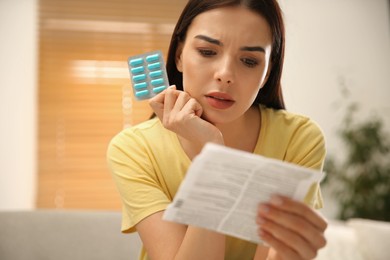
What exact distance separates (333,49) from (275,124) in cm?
306

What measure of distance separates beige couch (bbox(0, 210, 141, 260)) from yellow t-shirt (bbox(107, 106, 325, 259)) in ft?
3.26

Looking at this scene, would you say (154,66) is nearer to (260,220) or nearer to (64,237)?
(260,220)

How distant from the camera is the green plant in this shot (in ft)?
13.1

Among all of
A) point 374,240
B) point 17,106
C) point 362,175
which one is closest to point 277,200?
point 374,240

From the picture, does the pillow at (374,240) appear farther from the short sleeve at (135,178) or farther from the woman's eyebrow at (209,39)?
the woman's eyebrow at (209,39)

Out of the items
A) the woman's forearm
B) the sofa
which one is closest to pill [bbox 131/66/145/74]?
the woman's forearm

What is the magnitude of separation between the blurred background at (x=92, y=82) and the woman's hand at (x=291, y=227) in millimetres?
3116

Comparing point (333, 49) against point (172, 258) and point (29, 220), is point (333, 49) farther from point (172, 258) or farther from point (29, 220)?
point (172, 258)

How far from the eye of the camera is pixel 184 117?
1.10 m

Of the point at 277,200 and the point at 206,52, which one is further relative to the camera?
the point at 206,52

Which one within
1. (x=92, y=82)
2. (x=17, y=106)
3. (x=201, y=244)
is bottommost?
(x=17, y=106)

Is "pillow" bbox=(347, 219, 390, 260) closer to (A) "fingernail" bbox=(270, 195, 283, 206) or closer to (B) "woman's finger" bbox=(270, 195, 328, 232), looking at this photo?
(B) "woman's finger" bbox=(270, 195, 328, 232)

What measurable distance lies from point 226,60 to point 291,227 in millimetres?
406

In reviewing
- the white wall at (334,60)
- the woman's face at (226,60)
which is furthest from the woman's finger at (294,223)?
the white wall at (334,60)
